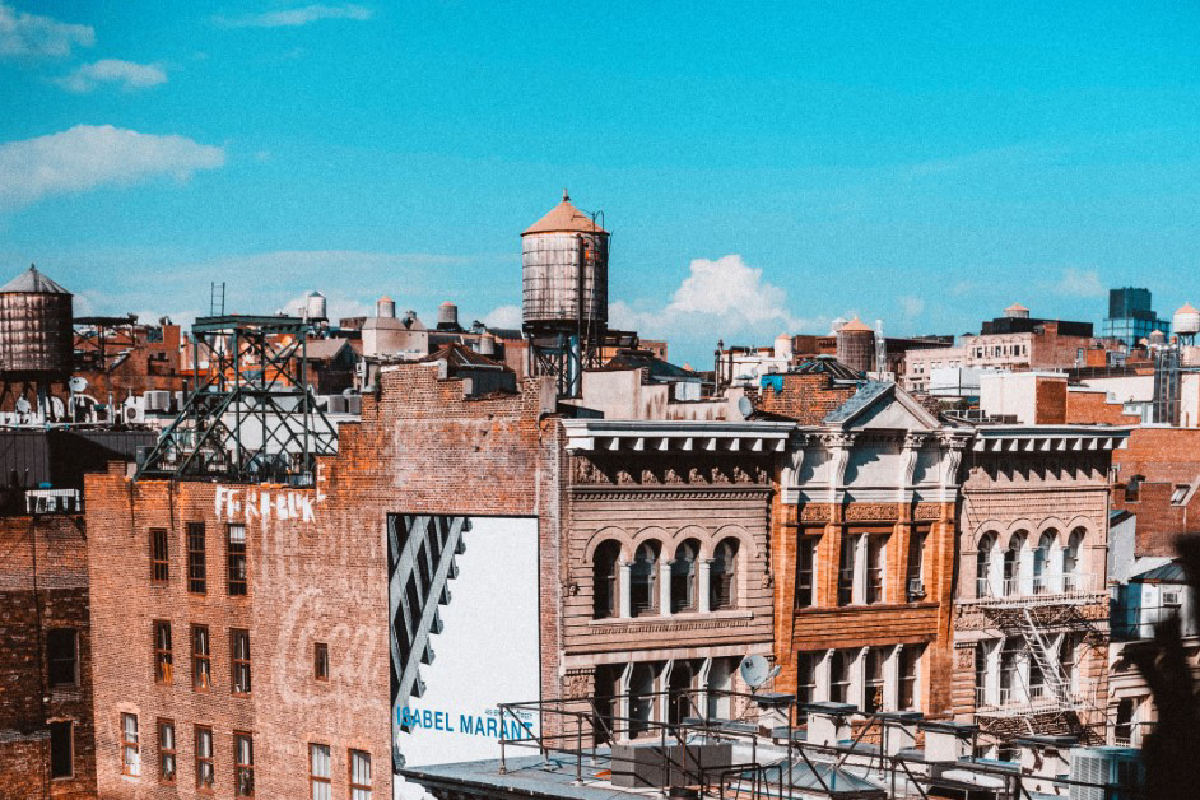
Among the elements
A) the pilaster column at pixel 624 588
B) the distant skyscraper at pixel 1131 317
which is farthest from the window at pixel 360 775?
the distant skyscraper at pixel 1131 317

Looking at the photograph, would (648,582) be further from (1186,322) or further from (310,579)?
(1186,322)

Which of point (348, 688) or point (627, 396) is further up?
point (627, 396)

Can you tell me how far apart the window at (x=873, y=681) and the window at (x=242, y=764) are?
16.9 metres

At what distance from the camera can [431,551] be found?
37.6m

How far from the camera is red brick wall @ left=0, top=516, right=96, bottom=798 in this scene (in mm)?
45969

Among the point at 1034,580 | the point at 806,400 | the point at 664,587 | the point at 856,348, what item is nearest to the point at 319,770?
the point at 664,587

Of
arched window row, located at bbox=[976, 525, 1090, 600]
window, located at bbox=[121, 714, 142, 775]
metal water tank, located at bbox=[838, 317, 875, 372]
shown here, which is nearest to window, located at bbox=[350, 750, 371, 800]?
window, located at bbox=[121, 714, 142, 775]

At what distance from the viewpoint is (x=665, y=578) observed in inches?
1403

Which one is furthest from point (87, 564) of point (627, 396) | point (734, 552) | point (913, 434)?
point (913, 434)

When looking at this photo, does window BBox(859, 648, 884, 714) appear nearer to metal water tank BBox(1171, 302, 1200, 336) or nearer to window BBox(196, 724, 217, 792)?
window BBox(196, 724, 217, 792)

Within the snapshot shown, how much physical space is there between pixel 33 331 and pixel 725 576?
36140 mm

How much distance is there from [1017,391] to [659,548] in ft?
61.4

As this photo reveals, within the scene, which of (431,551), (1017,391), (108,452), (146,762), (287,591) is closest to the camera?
Result: (431,551)

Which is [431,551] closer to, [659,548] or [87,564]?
[659,548]
